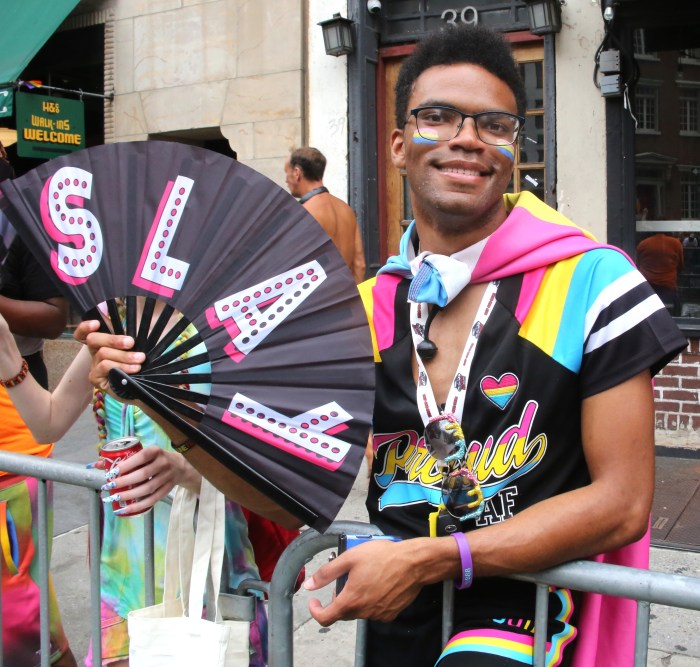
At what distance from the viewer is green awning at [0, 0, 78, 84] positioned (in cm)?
850

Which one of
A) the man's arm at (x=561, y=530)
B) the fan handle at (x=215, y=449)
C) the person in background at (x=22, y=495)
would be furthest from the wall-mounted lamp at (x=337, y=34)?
the man's arm at (x=561, y=530)

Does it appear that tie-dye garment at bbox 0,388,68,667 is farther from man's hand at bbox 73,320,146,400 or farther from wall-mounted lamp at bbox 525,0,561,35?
wall-mounted lamp at bbox 525,0,561,35

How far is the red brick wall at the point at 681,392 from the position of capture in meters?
6.40

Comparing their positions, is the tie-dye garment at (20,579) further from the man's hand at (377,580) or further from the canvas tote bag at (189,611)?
the man's hand at (377,580)

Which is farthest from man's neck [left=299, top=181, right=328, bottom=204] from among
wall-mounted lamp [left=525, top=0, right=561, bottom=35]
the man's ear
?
the man's ear

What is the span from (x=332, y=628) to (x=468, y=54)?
9.60 ft

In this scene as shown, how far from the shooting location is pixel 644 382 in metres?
1.63

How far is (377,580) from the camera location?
5.33 ft

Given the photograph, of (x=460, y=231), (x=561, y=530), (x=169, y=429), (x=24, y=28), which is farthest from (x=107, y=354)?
(x=24, y=28)

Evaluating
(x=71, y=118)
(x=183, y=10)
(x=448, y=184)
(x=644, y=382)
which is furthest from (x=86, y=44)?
(x=644, y=382)

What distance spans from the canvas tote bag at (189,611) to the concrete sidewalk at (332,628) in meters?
1.87

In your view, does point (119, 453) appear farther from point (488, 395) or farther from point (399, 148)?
point (399, 148)

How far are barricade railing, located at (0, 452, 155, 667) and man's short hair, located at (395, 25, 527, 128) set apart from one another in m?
1.28

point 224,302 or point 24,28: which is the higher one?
point 24,28
